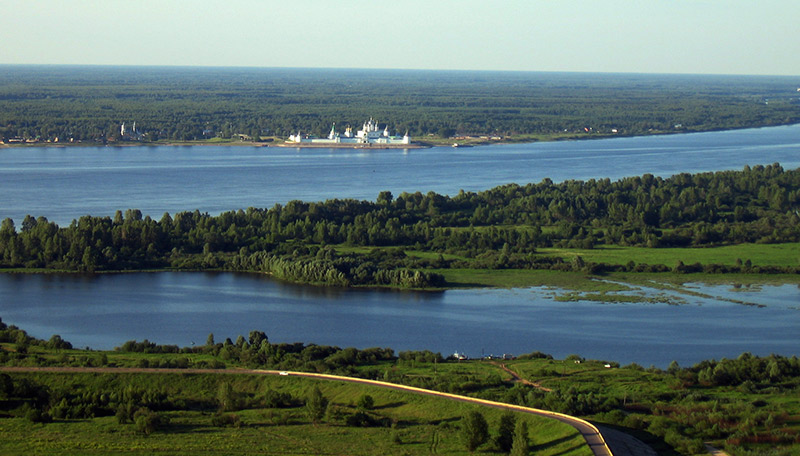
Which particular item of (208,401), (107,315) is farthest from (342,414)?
(107,315)

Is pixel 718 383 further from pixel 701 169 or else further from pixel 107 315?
pixel 701 169

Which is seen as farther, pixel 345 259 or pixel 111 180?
pixel 111 180

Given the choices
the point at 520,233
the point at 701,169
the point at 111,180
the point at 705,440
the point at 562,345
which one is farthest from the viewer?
the point at 701,169

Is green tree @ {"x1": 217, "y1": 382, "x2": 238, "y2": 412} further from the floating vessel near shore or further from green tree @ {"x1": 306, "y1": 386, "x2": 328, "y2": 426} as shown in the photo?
the floating vessel near shore

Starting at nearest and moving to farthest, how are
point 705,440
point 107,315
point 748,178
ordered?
point 705,440, point 107,315, point 748,178

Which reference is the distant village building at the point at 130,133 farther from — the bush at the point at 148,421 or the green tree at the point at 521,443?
the green tree at the point at 521,443

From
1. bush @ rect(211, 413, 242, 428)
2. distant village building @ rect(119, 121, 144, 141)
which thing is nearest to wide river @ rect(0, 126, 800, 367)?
bush @ rect(211, 413, 242, 428)
